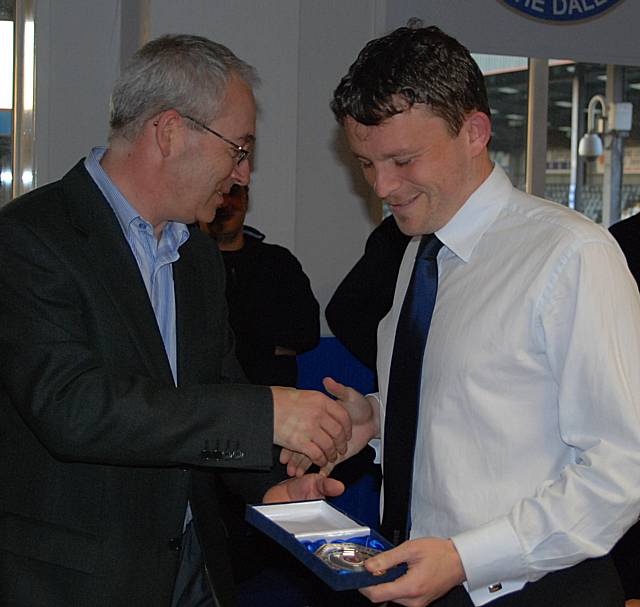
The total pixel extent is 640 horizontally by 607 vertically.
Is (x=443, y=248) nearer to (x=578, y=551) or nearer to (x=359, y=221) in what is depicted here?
(x=578, y=551)

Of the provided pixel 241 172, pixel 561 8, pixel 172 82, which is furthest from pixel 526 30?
pixel 172 82

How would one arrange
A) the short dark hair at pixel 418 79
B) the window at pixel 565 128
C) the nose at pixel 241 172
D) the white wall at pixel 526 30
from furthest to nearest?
the window at pixel 565 128 → the white wall at pixel 526 30 → the nose at pixel 241 172 → the short dark hair at pixel 418 79

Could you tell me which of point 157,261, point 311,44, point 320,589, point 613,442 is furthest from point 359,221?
point 613,442

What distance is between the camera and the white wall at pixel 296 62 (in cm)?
425

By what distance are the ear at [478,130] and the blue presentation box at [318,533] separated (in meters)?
0.71

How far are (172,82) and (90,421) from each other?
77 centimetres

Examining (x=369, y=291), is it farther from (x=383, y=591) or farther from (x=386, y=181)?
(x=383, y=591)

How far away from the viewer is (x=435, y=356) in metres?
1.79

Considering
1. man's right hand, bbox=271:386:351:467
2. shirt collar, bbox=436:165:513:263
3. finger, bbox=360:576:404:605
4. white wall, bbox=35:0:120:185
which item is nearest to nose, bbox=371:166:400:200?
shirt collar, bbox=436:165:513:263

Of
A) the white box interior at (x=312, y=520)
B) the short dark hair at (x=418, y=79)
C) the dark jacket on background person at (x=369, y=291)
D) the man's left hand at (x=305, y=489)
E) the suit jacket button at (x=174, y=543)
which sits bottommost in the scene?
the suit jacket button at (x=174, y=543)

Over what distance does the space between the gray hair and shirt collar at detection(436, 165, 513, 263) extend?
2.27 ft

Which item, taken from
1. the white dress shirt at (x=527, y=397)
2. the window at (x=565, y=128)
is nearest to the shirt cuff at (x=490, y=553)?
the white dress shirt at (x=527, y=397)

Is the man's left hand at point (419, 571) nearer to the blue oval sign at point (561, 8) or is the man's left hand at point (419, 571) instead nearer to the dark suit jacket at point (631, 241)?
the dark suit jacket at point (631, 241)

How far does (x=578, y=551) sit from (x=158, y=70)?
1.34 metres
